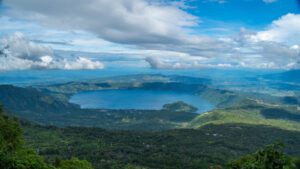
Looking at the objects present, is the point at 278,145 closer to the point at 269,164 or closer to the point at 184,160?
the point at 269,164

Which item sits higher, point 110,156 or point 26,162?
point 26,162

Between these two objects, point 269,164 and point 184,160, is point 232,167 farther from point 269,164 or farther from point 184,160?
point 184,160

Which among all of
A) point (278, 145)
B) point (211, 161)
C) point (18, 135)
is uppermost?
point (278, 145)

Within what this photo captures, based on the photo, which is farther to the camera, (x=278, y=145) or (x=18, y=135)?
(x=18, y=135)

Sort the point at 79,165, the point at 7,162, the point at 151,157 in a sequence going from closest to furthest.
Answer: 1. the point at 7,162
2. the point at 79,165
3. the point at 151,157

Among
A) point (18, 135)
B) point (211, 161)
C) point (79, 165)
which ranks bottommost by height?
point (211, 161)

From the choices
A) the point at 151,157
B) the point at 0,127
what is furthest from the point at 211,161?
the point at 0,127

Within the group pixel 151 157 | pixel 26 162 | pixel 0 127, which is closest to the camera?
pixel 26 162

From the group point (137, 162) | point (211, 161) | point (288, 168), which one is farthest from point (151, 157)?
point (288, 168)

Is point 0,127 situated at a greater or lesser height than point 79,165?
greater
